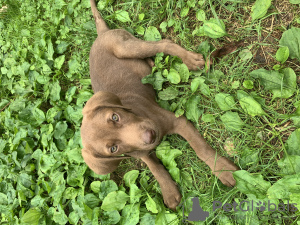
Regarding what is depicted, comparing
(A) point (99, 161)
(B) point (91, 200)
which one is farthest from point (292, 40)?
(B) point (91, 200)

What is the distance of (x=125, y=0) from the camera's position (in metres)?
4.33

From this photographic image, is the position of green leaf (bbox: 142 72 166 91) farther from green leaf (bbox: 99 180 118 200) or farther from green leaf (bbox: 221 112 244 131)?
green leaf (bbox: 99 180 118 200)

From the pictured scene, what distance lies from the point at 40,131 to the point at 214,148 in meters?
3.19

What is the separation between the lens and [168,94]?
3582mm

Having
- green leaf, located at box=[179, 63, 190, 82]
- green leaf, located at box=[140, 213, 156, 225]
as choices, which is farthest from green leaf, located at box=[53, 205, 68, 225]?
green leaf, located at box=[179, 63, 190, 82]

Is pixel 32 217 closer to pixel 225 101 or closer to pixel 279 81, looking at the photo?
pixel 225 101

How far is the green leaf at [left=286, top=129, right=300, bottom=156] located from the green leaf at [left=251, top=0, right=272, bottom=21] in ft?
4.23

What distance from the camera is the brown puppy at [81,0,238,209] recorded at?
3127 millimetres

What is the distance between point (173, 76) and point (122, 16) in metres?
1.47

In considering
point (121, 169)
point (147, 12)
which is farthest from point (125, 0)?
point (121, 169)

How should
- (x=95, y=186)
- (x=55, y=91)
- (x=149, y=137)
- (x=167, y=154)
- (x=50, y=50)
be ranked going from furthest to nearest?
(x=50, y=50)
(x=55, y=91)
(x=95, y=186)
(x=167, y=154)
(x=149, y=137)

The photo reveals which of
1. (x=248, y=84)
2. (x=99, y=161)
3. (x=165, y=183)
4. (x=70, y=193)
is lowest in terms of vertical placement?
(x=70, y=193)

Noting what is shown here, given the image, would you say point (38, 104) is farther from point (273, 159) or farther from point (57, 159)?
point (273, 159)
